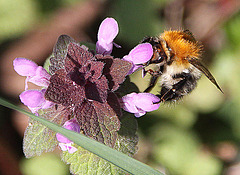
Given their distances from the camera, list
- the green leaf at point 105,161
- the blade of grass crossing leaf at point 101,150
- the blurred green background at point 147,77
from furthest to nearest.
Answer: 1. the blurred green background at point 147,77
2. the green leaf at point 105,161
3. the blade of grass crossing leaf at point 101,150

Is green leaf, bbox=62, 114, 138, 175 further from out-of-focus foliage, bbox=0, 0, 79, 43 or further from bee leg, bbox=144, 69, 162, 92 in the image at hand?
out-of-focus foliage, bbox=0, 0, 79, 43

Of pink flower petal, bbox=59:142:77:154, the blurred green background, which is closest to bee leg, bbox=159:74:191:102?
pink flower petal, bbox=59:142:77:154

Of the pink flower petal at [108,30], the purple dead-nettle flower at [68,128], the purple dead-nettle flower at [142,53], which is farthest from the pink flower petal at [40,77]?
the purple dead-nettle flower at [142,53]

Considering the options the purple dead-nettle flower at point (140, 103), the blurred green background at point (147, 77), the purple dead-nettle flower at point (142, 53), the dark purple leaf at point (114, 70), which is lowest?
the blurred green background at point (147, 77)

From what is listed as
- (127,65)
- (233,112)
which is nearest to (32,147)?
(127,65)

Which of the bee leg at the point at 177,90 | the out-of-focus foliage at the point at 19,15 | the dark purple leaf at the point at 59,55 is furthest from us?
the out-of-focus foliage at the point at 19,15

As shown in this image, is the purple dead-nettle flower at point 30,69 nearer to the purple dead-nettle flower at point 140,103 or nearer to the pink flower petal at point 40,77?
the pink flower petal at point 40,77

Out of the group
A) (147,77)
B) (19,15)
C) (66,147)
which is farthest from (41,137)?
(19,15)
